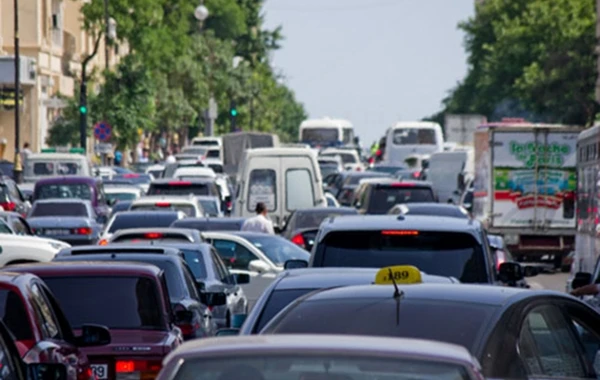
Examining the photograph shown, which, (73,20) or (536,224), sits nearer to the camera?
(536,224)

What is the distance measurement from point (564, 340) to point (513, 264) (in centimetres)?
763

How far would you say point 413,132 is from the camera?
89188 mm

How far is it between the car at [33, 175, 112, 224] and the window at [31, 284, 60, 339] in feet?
102

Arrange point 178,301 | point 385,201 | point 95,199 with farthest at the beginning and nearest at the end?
point 95,199, point 385,201, point 178,301

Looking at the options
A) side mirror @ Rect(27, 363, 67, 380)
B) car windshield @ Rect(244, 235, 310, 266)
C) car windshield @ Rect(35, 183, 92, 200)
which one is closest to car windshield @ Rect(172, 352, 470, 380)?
side mirror @ Rect(27, 363, 67, 380)

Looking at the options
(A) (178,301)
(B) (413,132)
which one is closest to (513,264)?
(A) (178,301)

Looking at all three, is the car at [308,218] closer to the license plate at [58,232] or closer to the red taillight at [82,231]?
the red taillight at [82,231]

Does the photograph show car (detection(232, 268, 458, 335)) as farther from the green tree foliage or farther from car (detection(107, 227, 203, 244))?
the green tree foliage

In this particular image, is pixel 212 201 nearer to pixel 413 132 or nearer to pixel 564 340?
pixel 564 340

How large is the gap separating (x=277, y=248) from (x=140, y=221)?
417cm

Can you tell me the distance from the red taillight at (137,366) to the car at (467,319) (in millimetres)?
3049

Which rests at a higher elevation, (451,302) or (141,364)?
(451,302)

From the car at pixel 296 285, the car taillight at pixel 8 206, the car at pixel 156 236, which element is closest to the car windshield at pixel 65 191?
the car taillight at pixel 8 206

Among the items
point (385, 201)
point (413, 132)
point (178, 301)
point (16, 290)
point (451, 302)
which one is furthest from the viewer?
point (413, 132)
